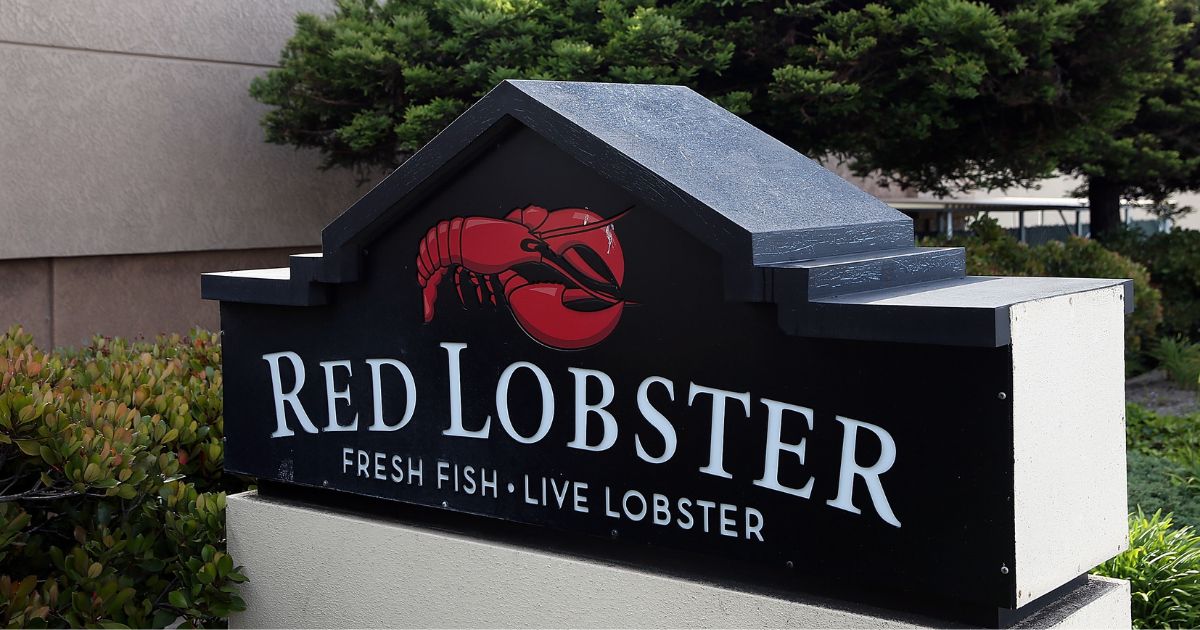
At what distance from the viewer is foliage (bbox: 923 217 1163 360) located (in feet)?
32.7

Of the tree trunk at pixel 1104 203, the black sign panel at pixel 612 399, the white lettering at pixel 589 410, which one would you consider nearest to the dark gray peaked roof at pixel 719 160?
the black sign panel at pixel 612 399

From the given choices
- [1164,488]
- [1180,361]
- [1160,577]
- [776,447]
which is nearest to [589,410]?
[776,447]

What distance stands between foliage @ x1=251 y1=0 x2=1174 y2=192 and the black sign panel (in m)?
5.11

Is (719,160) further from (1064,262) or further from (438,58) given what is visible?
(1064,262)

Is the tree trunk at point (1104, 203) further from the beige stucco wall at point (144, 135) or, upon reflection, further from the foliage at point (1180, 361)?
the beige stucco wall at point (144, 135)

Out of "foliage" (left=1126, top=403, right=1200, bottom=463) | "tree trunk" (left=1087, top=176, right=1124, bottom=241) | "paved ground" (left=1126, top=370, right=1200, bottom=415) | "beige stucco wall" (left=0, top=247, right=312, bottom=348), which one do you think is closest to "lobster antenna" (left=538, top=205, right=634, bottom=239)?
"foliage" (left=1126, top=403, right=1200, bottom=463)

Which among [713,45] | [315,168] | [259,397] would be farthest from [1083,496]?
[315,168]

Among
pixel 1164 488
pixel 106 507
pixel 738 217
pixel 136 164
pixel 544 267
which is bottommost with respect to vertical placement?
pixel 1164 488

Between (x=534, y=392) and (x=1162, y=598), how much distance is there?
102 inches

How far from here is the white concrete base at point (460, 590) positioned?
8.79ft

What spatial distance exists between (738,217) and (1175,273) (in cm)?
1349

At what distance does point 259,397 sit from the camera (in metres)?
3.63

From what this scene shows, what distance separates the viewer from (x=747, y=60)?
9109 millimetres

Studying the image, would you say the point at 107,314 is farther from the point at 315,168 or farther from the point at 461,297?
the point at 461,297
